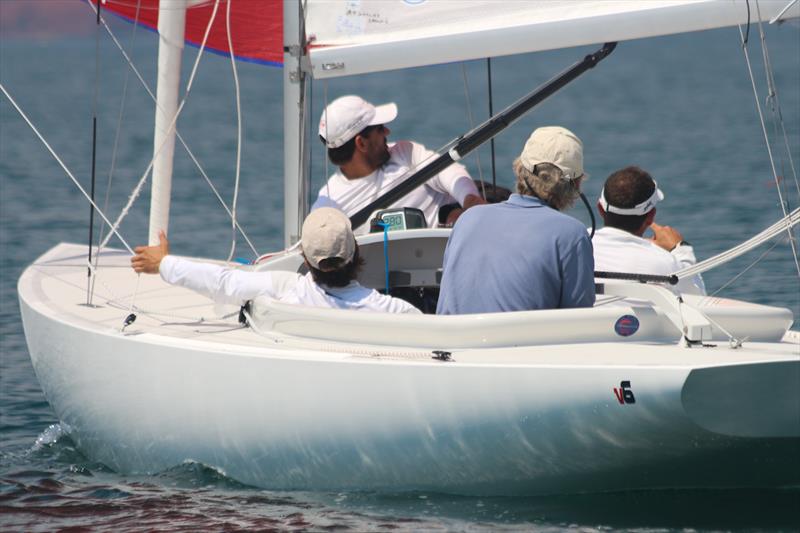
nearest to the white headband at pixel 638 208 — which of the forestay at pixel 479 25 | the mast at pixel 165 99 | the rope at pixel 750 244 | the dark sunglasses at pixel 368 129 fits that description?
the rope at pixel 750 244

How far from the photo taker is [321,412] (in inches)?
178

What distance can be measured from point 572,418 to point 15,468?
2479 millimetres

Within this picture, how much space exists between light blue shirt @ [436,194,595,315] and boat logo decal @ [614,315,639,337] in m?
0.13

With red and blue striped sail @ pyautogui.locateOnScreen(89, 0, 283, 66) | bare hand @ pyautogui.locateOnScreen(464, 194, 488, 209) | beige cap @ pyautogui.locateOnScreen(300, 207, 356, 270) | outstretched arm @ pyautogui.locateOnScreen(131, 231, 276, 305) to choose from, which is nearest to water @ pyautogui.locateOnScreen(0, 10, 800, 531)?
red and blue striped sail @ pyautogui.locateOnScreen(89, 0, 283, 66)

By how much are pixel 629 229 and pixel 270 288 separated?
121cm

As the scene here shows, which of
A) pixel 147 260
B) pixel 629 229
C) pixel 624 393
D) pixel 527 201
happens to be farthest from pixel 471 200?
pixel 624 393

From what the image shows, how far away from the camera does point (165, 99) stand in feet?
20.9

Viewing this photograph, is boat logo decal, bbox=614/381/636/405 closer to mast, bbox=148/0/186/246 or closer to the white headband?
the white headband

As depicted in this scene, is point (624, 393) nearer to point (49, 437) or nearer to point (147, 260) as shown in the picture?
point (147, 260)

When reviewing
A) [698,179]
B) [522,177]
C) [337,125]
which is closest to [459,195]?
[337,125]

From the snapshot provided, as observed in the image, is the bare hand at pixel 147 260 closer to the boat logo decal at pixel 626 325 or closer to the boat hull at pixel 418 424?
the boat hull at pixel 418 424

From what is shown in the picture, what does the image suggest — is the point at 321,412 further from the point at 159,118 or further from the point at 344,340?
the point at 159,118

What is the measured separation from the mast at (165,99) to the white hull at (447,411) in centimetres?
→ 138

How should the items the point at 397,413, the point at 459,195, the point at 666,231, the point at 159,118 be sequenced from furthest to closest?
the point at 159,118 → the point at 459,195 → the point at 666,231 → the point at 397,413
